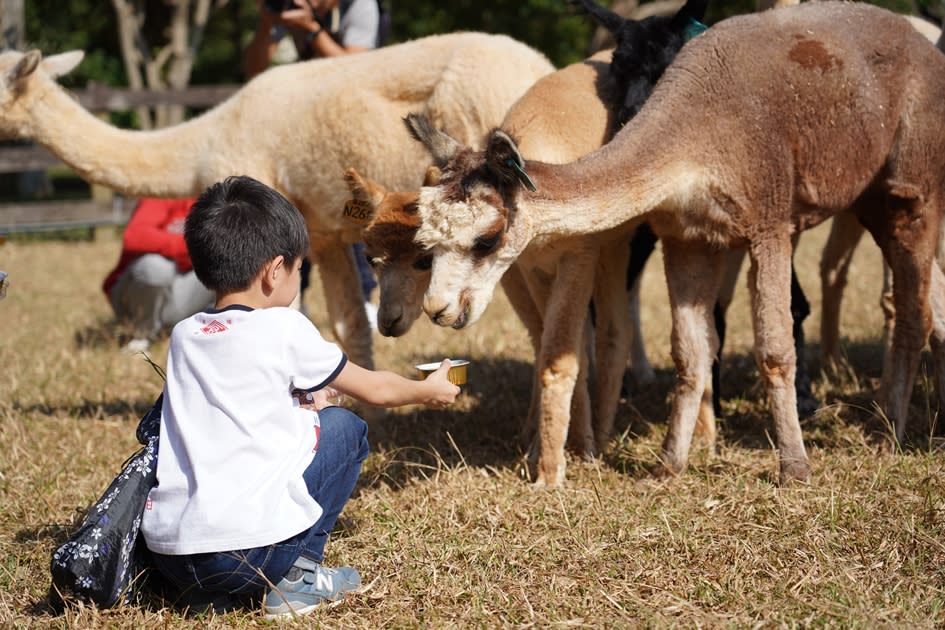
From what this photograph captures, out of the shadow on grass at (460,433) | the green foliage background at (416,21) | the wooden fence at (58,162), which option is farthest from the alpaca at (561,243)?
the green foliage background at (416,21)

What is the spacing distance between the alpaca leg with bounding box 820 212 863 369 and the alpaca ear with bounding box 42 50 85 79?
4.75 m

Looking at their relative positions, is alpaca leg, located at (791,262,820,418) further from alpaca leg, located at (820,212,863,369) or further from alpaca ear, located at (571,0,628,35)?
alpaca ear, located at (571,0,628,35)

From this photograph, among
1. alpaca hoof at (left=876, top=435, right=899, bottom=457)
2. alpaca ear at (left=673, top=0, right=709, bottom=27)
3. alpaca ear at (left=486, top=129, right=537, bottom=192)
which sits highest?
alpaca ear at (left=673, top=0, right=709, bottom=27)

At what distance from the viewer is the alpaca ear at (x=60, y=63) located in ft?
20.2

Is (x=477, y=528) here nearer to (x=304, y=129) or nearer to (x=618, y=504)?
(x=618, y=504)

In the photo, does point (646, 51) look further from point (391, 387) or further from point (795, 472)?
point (391, 387)

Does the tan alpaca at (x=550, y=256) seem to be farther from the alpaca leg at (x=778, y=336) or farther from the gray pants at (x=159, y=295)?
the gray pants at (x=159, y=295)

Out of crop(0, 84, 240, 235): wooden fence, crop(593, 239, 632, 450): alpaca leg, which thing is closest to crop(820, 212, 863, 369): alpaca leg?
crop(593, 239, 632, 450): alpaca leg

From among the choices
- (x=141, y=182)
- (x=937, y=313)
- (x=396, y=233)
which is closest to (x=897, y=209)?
(x=937, y=313)

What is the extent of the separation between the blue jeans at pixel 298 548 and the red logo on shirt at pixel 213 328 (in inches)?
18.9

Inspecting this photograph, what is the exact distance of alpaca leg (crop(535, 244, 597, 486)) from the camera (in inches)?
173

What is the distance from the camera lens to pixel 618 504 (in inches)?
157

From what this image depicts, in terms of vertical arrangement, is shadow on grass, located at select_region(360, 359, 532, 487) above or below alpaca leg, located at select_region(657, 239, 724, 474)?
below

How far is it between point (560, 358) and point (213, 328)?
1.83 m
